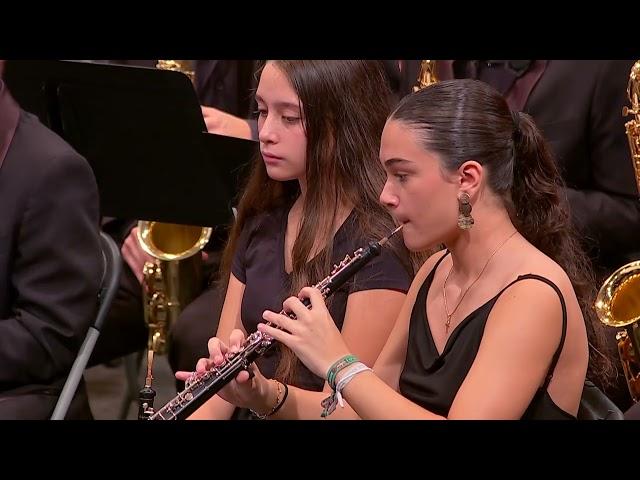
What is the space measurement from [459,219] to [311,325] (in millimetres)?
298

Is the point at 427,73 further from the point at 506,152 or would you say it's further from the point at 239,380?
the point at 239,380

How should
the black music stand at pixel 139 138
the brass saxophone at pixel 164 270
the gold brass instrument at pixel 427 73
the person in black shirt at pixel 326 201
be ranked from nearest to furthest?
1. the person in black shirt at pixel 326 201
2. the black music stand at pixel 139 138
3. the brass saxophone at pixel 164 270
4. the gold brass instrument at pixel 427 73

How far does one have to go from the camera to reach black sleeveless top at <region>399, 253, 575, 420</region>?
1739mm

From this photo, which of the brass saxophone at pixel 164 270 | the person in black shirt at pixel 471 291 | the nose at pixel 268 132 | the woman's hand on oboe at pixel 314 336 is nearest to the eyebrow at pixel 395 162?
the person in black shirt at pixel 471 291

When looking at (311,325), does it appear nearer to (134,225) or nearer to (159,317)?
(159,317)

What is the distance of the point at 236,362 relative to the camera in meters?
1.85

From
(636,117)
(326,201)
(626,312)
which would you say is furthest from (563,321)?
(636,117)

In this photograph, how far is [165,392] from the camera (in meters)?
3.67

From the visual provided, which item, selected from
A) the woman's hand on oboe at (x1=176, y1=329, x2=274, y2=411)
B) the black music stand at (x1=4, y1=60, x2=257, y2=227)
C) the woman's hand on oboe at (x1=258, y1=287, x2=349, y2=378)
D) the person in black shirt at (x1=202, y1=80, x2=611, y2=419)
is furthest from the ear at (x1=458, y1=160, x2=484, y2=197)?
the black music stand at (x1=4, y1=60, x2=257, y2=227)

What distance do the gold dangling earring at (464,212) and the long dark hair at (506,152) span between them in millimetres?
51

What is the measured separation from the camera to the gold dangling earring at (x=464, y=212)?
5.85 feet

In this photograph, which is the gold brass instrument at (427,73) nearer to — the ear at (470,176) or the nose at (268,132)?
the nose at (268,132)

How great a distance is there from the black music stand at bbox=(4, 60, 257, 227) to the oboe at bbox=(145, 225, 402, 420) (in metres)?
0.78
